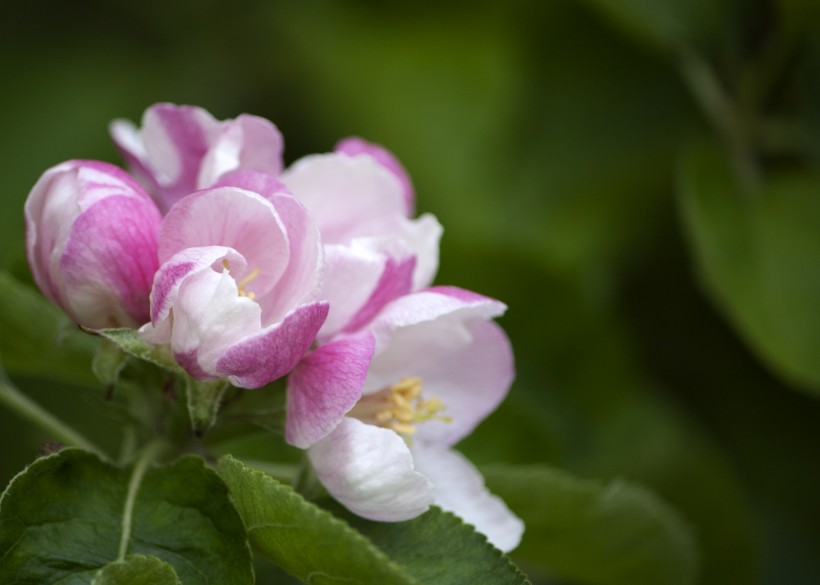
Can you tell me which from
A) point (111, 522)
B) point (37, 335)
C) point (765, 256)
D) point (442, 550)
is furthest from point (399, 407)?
point (765, 256)

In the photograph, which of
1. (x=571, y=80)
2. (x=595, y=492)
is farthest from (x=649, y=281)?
(x=595, y=492)

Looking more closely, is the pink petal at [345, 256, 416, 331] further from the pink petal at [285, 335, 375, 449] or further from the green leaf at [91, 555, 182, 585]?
the green leaf at [91, 555, 182, 585]

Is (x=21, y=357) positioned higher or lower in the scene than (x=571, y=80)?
lower

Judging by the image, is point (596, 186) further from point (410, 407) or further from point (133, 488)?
point (133, 488)

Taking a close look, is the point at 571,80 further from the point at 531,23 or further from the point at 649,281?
the point at 649,281

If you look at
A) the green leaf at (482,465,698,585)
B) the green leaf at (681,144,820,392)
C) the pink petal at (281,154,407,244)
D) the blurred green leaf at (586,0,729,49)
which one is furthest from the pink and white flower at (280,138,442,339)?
the blurred green leaf at (586,0,729,49)
